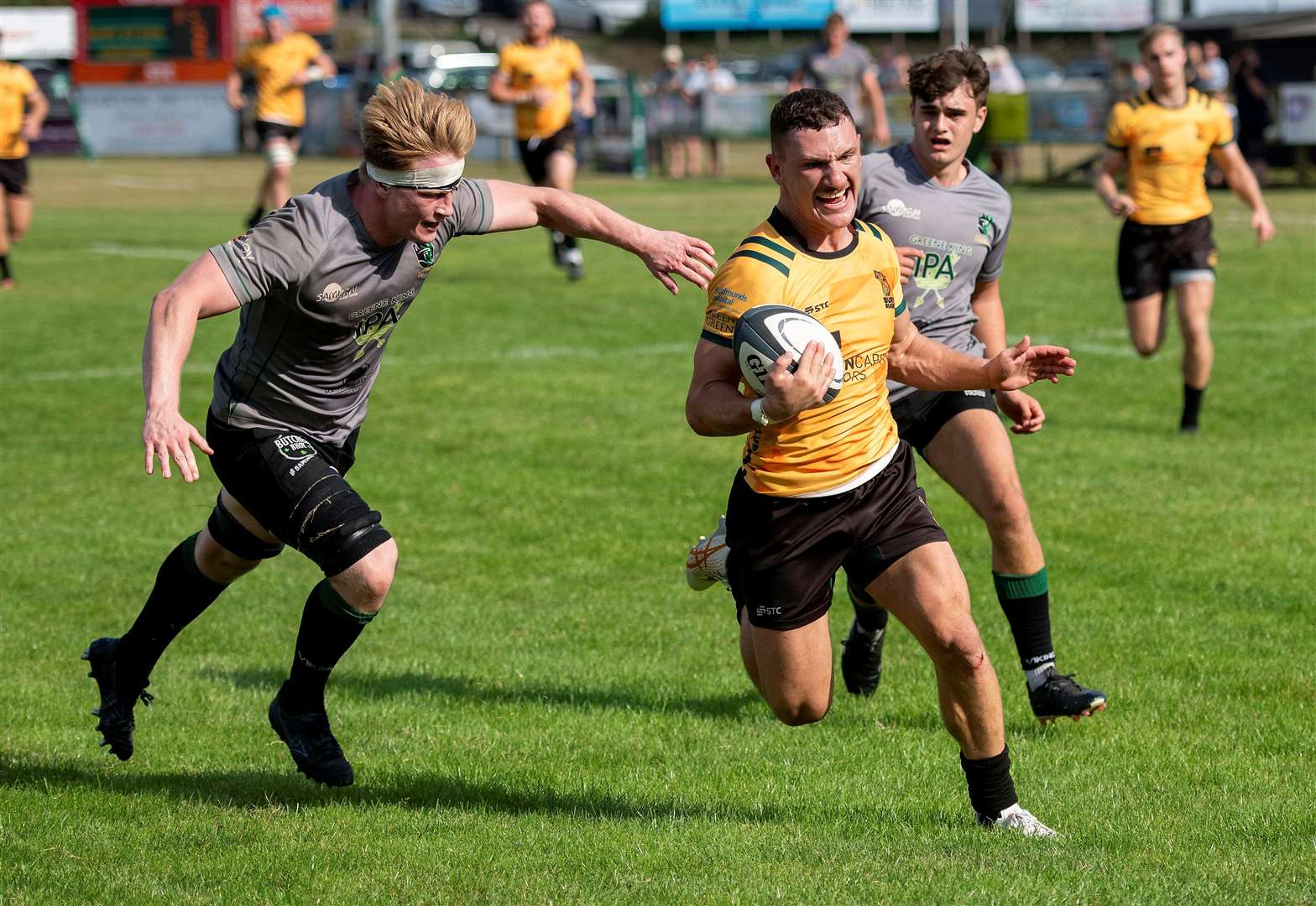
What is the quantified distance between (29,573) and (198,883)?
4355mm

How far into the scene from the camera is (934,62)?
257 inches

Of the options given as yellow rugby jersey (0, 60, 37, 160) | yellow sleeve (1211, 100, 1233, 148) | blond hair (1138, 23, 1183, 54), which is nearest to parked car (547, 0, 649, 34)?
yellow rugby jersey (0, 60, 37, 160)

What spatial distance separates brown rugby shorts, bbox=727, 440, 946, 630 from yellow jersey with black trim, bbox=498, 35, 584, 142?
14083 millimetres

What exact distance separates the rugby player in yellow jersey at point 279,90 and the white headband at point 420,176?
644 inches

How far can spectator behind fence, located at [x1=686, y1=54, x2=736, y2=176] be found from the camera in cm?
3588

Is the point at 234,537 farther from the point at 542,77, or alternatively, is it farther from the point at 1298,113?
the point at 1298,113

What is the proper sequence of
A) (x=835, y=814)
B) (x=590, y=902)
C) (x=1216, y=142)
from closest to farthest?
1. (x=590, y=902)
2. (x=835, y=814)
3. (x=1216, y=142)

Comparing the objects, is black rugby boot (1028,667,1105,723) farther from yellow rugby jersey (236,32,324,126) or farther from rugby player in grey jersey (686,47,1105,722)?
yellow rugby jersey (236,32,324,126)

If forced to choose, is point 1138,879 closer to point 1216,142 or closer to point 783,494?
point 783,494

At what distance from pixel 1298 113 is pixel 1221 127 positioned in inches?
734

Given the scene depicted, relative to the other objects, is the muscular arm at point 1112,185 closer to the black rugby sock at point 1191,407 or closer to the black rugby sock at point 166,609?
the black rugby sock at point 1191,407

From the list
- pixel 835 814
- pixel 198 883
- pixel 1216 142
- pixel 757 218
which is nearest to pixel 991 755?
pixel 835 814

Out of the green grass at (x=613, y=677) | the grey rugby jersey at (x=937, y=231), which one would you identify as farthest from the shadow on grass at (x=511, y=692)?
the grey rugby jersey at (x=937, y=231)

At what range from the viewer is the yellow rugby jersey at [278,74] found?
22.0 m
